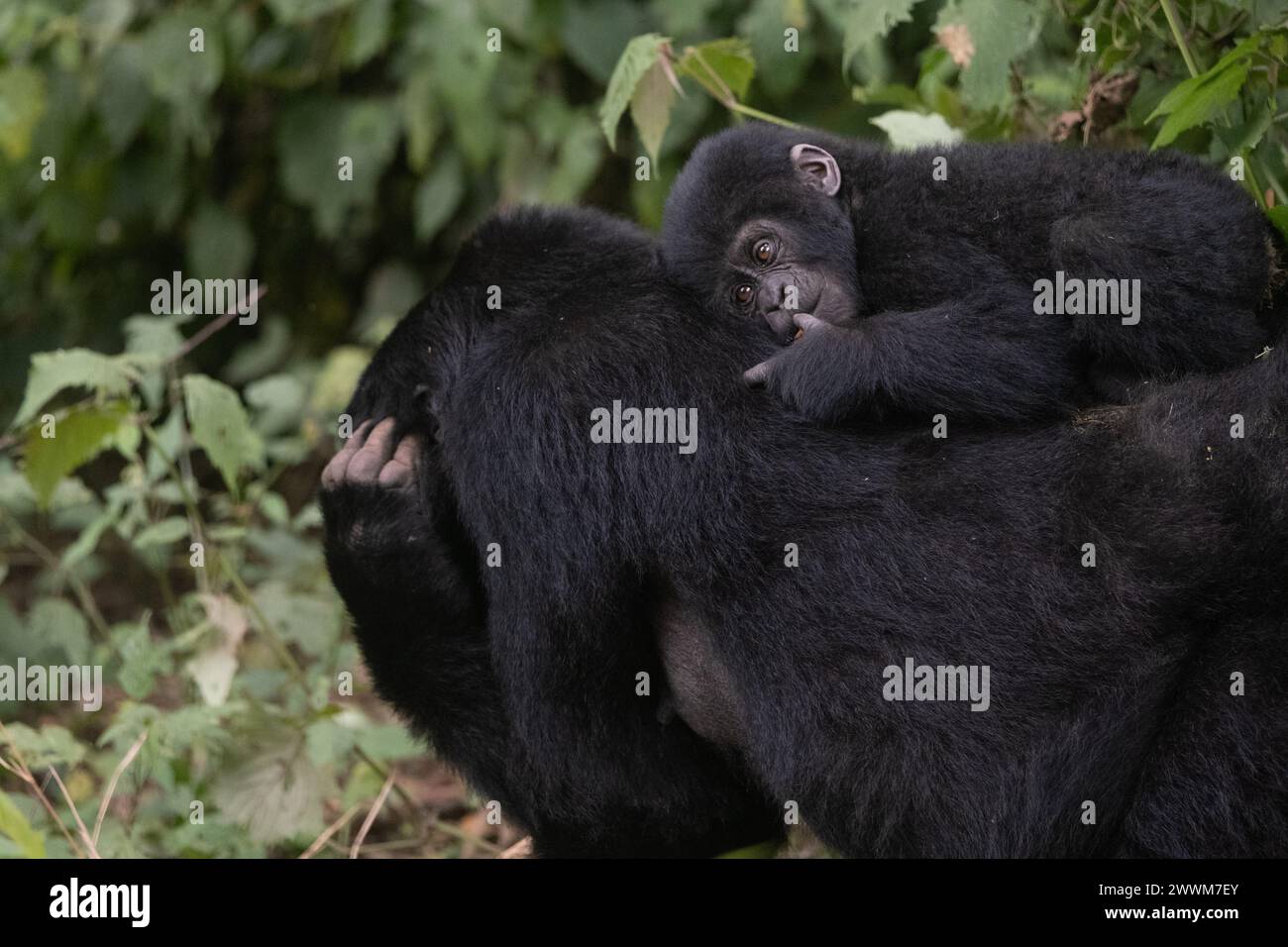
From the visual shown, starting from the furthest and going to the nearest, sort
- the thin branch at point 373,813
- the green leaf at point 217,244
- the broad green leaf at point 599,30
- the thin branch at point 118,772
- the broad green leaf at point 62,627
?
the green leaf at point 217,244 < the broad green leaf at point 599,30 < the broad green leaf at point 62,627 < the thin branch at point 373,813 < the thin branch at point 118,772

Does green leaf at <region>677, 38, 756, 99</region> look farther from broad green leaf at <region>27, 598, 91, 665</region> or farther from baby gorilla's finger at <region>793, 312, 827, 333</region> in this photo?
broad green leaf at <region>27, 598, 91, 665</region>

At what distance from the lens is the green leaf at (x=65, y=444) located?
4.02 m

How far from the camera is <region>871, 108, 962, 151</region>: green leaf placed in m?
3.93

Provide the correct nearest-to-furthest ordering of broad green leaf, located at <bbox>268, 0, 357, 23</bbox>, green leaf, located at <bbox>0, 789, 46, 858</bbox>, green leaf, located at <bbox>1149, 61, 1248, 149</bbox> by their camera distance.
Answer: green leaf, located at <bbox>0, 789, 46, 858</bbox> < green leaf, located at <bbox>1149, 61, 1248, 149</bbox> < broad green leaf, located at <bbox>268, 0, 357, 23</bbox>

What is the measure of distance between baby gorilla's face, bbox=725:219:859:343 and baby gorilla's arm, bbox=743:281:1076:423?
9.2 inches

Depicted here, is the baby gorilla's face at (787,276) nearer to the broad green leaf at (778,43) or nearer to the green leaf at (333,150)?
the broad green leaf at (778,43)

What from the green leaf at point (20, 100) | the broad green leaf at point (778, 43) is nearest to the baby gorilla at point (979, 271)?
the broad green leaf at point (778, 43)

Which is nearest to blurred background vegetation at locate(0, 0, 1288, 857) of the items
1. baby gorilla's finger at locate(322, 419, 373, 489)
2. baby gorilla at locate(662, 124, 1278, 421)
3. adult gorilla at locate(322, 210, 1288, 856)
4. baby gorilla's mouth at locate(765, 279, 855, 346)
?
baby gorilla at locate(662, 124, 1278, 421)

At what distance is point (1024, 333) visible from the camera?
9.41 feet

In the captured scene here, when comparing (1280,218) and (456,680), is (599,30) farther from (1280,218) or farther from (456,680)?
(1280,218)

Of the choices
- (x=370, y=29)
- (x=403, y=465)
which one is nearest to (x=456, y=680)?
(x=403, y=465)

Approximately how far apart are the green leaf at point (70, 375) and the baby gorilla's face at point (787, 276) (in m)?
1.70

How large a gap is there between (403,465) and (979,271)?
1214 millimetres

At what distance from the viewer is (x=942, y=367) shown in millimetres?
2844
